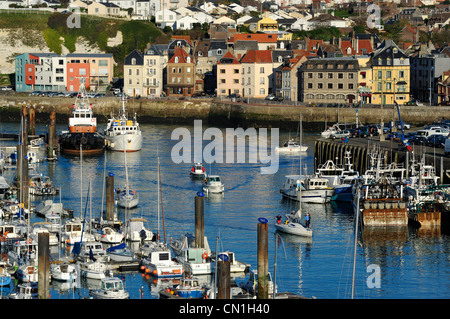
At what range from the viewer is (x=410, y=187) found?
4206cm

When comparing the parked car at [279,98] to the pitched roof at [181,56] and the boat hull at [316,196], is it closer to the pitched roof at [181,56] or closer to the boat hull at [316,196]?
the pitched roof at [181,56]

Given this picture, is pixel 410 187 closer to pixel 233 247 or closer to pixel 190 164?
pixel 233 247

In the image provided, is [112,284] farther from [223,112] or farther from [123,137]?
[223,112]

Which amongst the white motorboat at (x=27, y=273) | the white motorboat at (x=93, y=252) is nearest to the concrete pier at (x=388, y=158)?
the white motorboat at (x=93, y=252)

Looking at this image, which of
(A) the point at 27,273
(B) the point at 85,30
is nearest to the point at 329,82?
(B) the point at 85,30

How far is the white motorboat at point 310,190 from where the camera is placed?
4543 cm

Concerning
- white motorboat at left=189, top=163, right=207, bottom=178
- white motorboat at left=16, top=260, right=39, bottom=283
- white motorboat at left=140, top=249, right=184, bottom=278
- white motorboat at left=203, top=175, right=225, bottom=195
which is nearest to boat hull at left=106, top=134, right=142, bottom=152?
white motorboat at left=189, top=163, right=207, bottom=178

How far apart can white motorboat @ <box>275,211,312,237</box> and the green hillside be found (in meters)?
58.9

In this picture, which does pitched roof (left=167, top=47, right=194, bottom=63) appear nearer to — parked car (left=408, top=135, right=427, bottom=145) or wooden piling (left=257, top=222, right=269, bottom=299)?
parked car (left=408, top=135, right=427, bottom=145)

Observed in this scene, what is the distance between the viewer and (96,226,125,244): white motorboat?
36219 millimetres

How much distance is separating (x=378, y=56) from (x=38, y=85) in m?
28.1

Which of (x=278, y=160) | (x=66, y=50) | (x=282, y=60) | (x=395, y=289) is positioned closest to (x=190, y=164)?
(x=278, y=160)

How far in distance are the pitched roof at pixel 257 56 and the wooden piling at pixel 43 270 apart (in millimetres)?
58284
